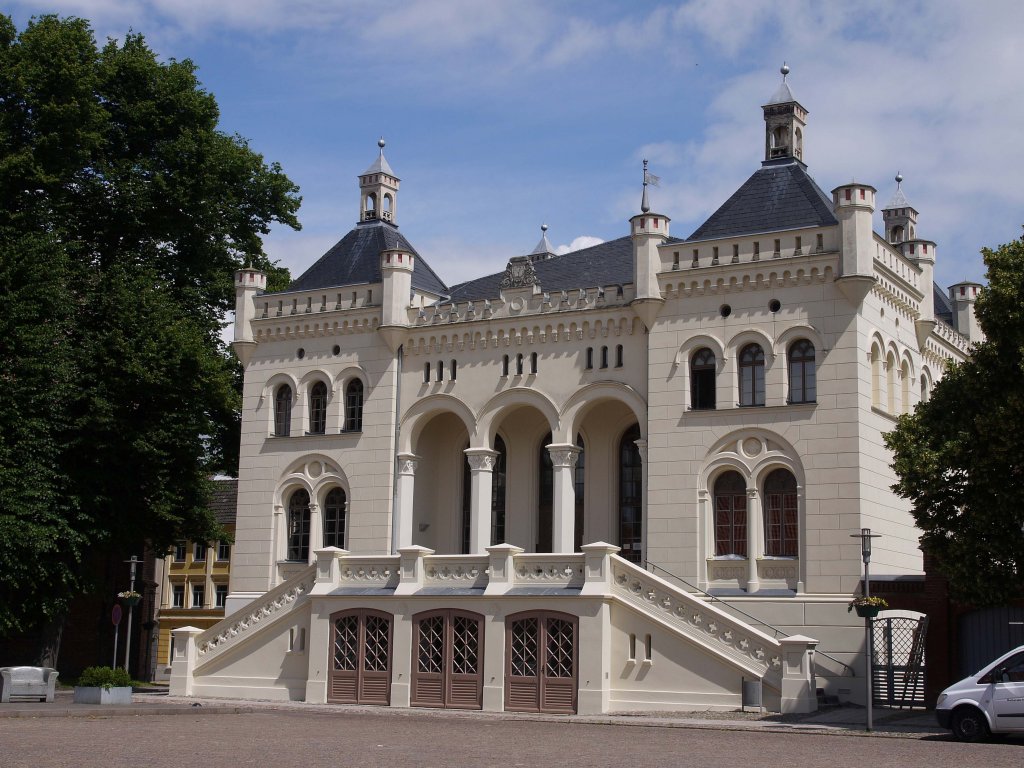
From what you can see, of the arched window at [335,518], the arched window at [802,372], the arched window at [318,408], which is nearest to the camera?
the arched window at [802,372]

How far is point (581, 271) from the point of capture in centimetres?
3978

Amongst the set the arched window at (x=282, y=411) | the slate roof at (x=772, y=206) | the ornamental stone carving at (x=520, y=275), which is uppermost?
the slate roof at (x=772, y=206)

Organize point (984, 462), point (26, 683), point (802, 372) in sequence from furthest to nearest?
point (802, 372), point (26, 683), point (984, 462)

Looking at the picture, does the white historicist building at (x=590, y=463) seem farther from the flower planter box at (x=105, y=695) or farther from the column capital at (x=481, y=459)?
the flower planter box at (x=105, y=695)

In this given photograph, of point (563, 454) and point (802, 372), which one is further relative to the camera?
point (563, 454)

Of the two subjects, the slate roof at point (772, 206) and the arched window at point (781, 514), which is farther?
the slate roof at point (772, 206)

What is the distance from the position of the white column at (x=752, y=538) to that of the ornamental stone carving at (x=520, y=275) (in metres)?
9.10

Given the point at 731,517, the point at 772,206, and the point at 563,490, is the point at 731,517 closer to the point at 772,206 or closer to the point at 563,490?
the point at 563,490

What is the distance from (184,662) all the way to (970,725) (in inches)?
803

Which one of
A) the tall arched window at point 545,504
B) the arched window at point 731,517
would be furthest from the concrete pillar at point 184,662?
the arched window at point 731,517

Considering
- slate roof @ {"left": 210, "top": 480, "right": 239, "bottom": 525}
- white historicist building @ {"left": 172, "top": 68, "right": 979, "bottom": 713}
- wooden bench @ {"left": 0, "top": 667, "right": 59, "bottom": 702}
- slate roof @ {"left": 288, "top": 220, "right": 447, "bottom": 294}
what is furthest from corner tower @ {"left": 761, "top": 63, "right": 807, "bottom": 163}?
slate roof @ {"left": 210, "top": 480, "right": 239, "bottom": 525}

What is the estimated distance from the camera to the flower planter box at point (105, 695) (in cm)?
2858

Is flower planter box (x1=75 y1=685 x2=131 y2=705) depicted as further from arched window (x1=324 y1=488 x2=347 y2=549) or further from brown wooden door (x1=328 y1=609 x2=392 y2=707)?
arched window (x1=324 y1=488 x2=347 y2=549)

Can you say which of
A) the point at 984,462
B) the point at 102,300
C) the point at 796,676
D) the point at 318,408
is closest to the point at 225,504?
the point at 318,408
